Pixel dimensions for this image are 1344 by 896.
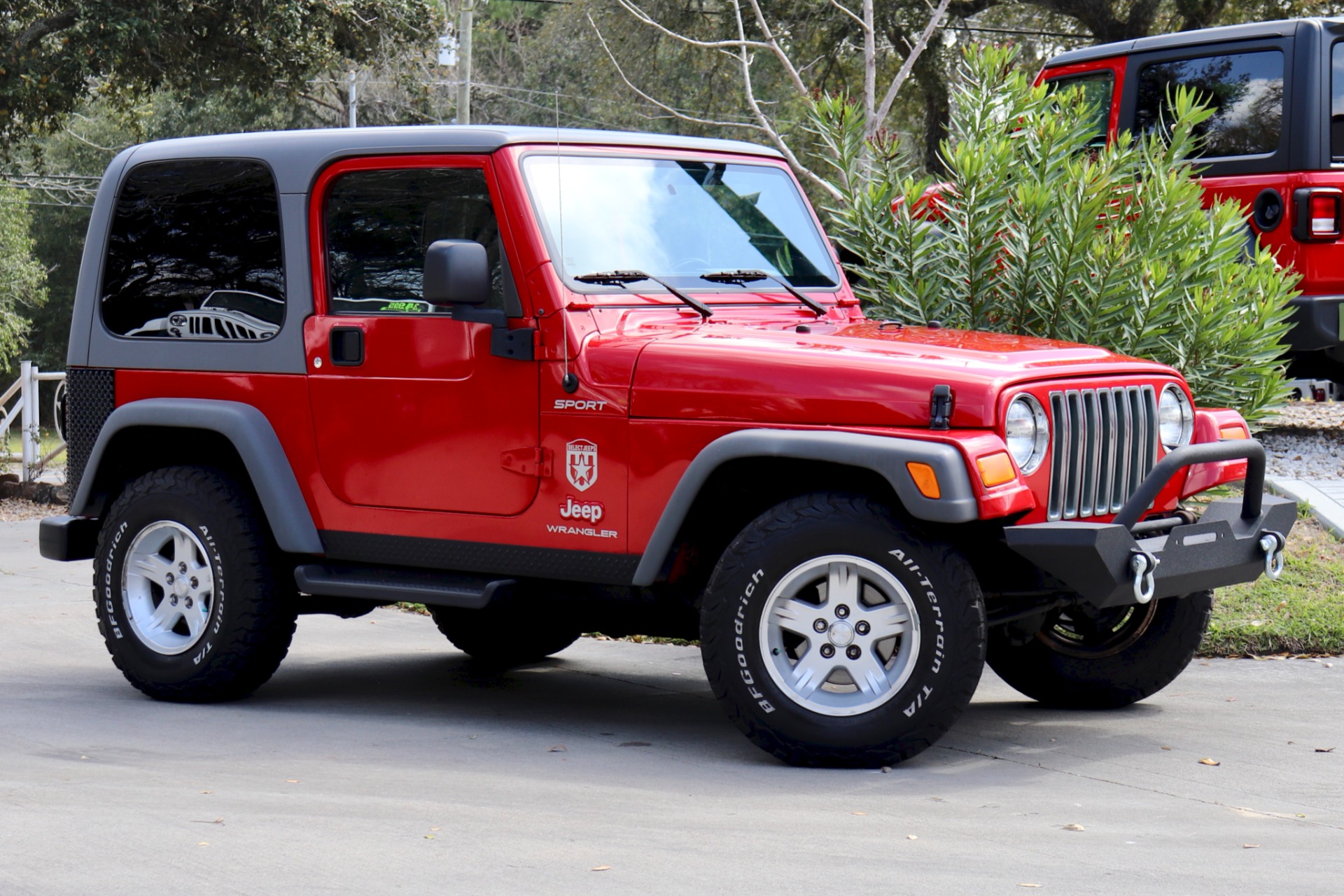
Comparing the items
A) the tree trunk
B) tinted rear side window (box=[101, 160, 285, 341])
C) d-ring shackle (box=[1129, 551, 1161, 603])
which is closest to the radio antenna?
tinted rear side window (box=[101, 160, 285, 341])

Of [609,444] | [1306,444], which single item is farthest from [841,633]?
[1306,444]

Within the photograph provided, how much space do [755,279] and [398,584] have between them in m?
1.71

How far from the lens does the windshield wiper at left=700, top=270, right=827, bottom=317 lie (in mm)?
6453

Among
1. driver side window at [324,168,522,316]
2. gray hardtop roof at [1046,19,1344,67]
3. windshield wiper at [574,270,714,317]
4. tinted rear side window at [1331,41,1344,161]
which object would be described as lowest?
windshield wiper at [574,270,714,317]

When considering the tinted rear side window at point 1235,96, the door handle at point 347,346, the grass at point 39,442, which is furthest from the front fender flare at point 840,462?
the grass at point 39,442

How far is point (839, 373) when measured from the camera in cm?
541

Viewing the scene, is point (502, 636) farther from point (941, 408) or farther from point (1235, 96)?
point (1235, 96)

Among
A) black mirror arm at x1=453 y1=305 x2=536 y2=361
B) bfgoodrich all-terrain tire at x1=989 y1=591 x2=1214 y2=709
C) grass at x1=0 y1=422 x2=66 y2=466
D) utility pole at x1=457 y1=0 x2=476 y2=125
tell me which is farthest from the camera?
utility pole at x1=457 y1=0 x2=476 y2=125

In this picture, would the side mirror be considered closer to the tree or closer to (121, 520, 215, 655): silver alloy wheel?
(121, 520, 215, 655): silver alloy wheel

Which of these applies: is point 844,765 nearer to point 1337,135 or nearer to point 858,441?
point 858,441

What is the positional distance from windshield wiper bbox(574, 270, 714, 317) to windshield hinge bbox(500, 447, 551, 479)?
0.60 metres

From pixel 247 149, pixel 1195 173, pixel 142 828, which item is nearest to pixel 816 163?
pixel 1195 173

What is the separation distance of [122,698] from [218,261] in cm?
176

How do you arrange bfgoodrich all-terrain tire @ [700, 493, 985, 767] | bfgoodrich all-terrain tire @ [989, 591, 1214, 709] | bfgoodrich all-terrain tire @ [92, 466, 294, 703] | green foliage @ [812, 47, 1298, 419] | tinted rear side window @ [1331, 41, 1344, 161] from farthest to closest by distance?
Result: tinted rear side window @ [1331, 41, 1344, 161]
green foliage @ [812, 47, 1298, 419]
bfgoodrich all-terrain tire @ [92, 466, 294, 703]
bfgoodrich all-terrain tire @ [989, 591, 1214, 709]
bfgoodrich all-terrain tire @ [700, 493, 985, 767]
